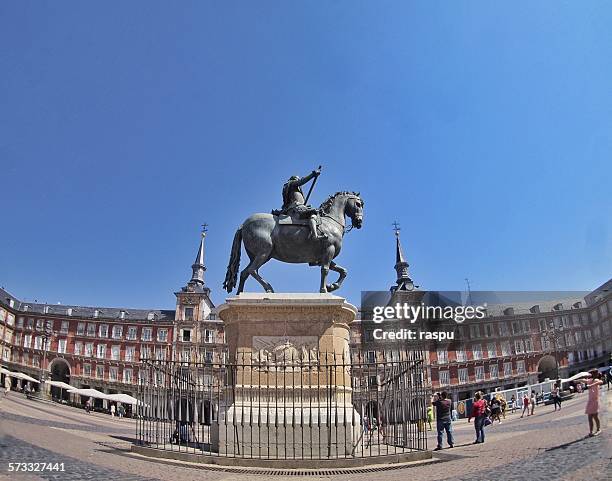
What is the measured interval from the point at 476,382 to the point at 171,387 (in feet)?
218

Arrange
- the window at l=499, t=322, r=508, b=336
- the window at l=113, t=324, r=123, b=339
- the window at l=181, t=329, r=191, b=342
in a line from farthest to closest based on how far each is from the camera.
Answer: the window at l=113, t=324, r=123, b=339
the window at l=181, t=329, r=191, b=342
the window at l=499, t=322, r=508, b=336

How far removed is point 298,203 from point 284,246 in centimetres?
106

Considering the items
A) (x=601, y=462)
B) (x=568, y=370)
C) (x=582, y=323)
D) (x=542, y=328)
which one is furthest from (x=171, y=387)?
(x=542, y=328)

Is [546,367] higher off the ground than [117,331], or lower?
lower

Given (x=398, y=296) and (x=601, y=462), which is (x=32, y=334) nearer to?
(x=398, y=296)

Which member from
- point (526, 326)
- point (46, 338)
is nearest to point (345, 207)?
point (526, 326)

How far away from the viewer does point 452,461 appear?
789 centimetres

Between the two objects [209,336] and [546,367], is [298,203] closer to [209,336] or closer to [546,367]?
[546,367]

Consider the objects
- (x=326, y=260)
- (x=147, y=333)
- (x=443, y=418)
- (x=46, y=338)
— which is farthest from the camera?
(x=147, y=333)

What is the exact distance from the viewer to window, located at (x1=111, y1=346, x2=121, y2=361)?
71812mm

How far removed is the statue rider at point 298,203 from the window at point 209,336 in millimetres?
64946

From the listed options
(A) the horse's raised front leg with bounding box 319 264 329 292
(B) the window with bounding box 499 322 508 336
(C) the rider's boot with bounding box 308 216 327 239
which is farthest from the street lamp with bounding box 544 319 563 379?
(C) the rider's boot with bounding box 308 216 327 239

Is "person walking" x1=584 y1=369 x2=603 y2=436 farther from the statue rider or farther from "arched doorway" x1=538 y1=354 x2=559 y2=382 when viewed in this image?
"arched doorway" x1=538 y1=354 x2=559 y2=382

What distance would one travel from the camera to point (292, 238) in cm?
1057
